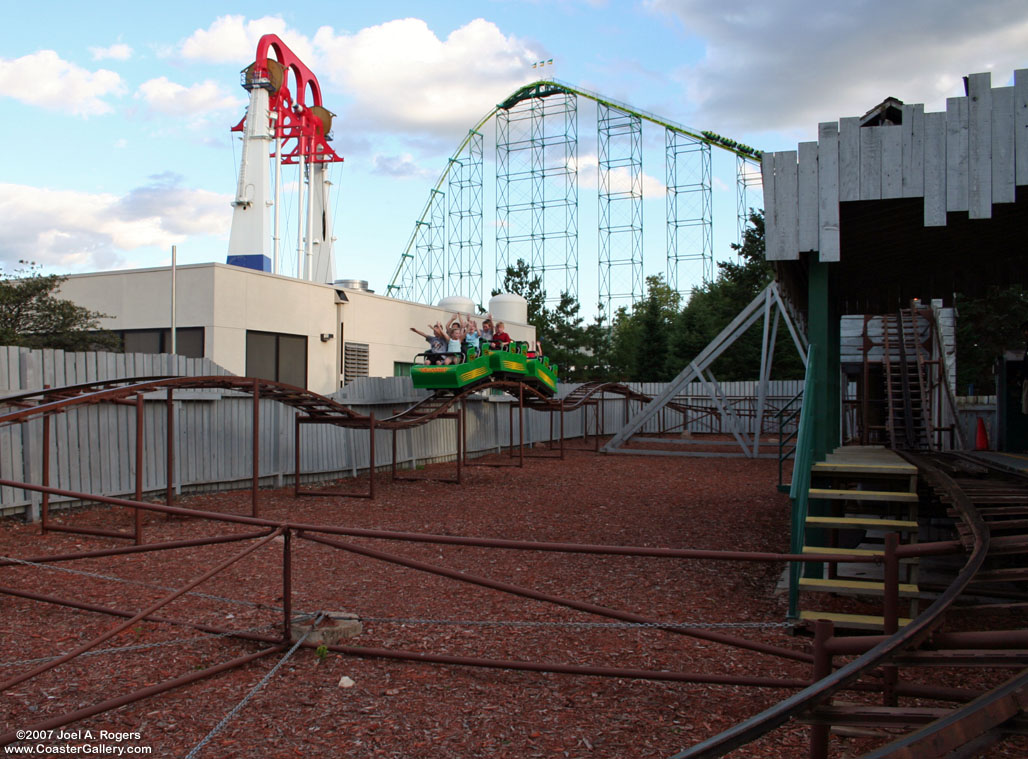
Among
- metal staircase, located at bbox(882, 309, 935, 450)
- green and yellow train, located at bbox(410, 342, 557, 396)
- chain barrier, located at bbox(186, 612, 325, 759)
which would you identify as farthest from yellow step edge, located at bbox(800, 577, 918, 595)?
green and yellow train, located at bbox(410, 342, 557, 396)

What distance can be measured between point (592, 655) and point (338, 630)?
181 cm

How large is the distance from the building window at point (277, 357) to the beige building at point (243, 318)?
0.07 feet

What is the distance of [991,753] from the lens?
411 centimetres

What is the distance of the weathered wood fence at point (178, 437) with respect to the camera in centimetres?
1033

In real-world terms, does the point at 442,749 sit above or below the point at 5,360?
below

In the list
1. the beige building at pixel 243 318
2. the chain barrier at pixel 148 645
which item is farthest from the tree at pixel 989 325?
the chain barrier at pixel 148 645

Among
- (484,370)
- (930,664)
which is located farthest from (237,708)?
(484,370)

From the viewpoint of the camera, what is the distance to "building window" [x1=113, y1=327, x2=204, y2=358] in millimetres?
17172

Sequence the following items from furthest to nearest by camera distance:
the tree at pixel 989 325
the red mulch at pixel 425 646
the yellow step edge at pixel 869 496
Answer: the tree at pixel 989 325
the yellow step edge at pixel 869 496
the red mulch at pixel 425 646

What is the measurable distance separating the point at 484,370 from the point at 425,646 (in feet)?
39.6

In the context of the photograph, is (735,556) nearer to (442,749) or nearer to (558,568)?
(442,749)

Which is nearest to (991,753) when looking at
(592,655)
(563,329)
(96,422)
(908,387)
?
(592,655)

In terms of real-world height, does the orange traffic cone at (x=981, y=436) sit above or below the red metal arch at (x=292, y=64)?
below

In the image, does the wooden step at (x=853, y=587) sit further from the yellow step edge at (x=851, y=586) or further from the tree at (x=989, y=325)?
the tree at (x=989, y=325)
